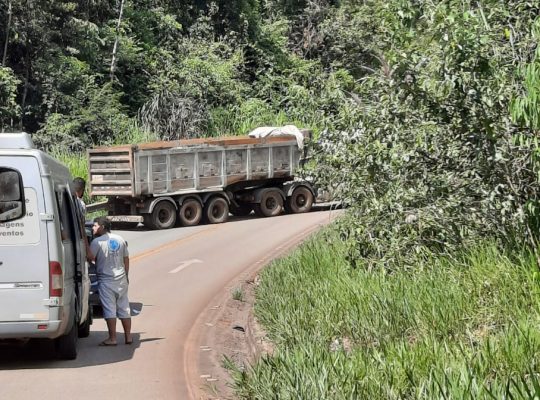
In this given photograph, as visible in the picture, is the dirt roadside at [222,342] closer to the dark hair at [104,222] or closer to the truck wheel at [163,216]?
the dark hair at [104,222]

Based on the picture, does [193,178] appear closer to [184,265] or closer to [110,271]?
[184,265]

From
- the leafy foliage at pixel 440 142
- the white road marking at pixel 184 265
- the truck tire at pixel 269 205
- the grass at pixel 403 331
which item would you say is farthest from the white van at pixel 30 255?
the truck tire at pixel 269 205

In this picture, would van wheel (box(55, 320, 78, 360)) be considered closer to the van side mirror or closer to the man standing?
the man standing

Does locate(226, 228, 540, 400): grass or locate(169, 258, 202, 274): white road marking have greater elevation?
locate(226, 228, 540, 400): grass

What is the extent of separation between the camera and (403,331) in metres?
9.45

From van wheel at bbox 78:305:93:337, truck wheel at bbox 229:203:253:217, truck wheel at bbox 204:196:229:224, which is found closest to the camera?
van wheel at bbox 78:305:93:337

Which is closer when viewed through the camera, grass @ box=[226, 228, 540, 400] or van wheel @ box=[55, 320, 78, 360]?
grass @ box=[226, 228, 540, 400]

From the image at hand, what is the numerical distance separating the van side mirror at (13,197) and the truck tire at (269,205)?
20.6 metres

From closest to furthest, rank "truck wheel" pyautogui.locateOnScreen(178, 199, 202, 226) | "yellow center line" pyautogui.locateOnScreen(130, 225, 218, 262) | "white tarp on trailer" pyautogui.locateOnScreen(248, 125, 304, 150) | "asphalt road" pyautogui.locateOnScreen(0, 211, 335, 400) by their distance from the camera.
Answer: "asphalt road" pyautogui.locateOnScreen(0, 211, 335, 400)
"yellow center line" pyautogui.locateOnScreen(130, 225, 218, 262)
"truck wheel" pyautogui.locateOnScreen(178, 199, 202, 226)
"white tarp on trailer" pyautogui.locateOnScreen(248, 125, 304, 150)

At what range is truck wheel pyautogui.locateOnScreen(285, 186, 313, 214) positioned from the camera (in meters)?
31.0

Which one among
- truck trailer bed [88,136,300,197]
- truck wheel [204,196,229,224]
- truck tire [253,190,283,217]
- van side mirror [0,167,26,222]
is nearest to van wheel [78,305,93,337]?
van side mirror [0,167,26,222]

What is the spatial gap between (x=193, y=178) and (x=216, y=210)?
150cm

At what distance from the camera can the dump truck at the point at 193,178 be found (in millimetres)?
26562

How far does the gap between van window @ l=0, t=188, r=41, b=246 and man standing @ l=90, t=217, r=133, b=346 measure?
1657 mm
